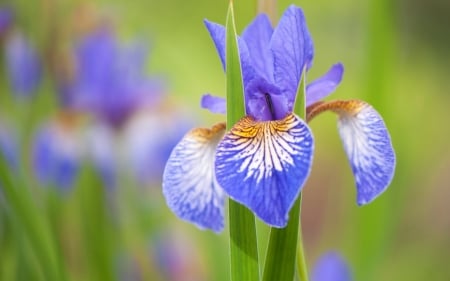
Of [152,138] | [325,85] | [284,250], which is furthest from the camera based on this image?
[152,138]

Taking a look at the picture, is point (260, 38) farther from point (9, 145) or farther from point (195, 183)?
point (9, 145)

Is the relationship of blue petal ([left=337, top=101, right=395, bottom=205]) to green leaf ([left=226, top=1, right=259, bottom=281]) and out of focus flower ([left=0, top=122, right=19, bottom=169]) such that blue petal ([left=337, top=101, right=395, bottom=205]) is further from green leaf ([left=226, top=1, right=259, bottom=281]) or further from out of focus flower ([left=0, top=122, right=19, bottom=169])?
out of focus flower ([left=0, top=122, right=19, bottom=169])

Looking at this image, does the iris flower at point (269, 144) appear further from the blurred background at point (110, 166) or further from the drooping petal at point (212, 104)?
the blurred background at point (110, 166)

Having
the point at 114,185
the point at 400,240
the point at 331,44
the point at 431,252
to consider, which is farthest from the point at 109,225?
the point at 331,44

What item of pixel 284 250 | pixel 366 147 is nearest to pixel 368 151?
pixel 366 147

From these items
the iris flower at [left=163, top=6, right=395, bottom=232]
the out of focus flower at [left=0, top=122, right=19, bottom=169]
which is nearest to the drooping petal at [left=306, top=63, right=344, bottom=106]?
the iris flower at [left=163, top=6, right=395, bottom=232]

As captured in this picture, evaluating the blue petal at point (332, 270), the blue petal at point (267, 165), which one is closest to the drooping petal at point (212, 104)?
the blue petal at point (267, 165)

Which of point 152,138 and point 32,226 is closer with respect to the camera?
point 32,226
